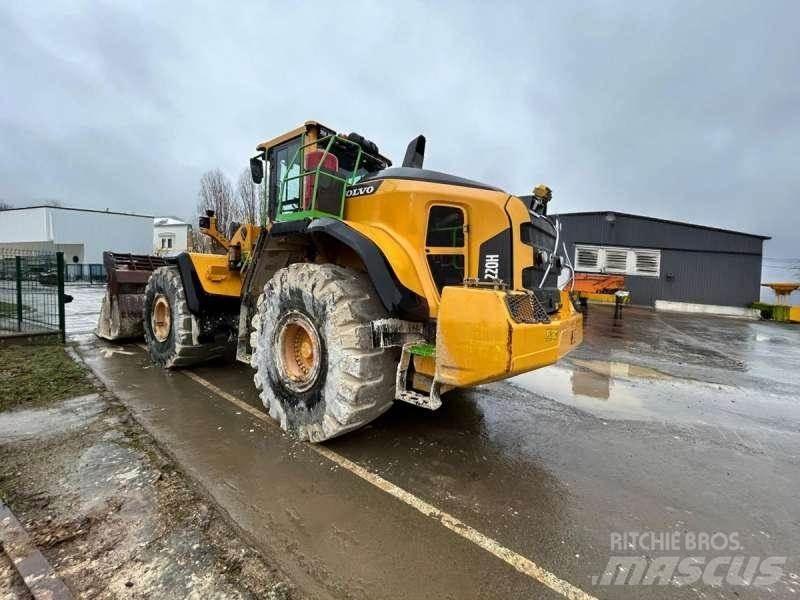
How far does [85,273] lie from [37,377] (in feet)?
135

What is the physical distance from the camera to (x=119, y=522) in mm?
2453

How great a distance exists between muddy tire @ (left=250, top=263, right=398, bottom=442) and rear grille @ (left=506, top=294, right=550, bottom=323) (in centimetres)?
109

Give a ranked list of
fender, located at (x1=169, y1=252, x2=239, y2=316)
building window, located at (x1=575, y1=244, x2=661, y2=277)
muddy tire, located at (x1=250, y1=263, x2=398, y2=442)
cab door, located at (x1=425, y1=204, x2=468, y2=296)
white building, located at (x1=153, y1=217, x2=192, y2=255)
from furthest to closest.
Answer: white building, located at (x1=153, y1=217, x2=192, y2=255) < building window, located at (x1=575, y1=244, x2=661, y2=277) < fender, located at (x1=169, y1=252, x2=239, y2=316) < cab door, located at (x1=425, y1=204, x2=468, y2=296) < muddy tire, located at (x1=250, y1=263, x2=398, y2=442)

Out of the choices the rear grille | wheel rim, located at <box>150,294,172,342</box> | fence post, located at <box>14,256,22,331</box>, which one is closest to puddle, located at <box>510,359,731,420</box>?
the rear grille

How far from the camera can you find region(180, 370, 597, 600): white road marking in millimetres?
2111

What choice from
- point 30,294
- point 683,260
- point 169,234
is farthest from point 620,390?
point 169,234

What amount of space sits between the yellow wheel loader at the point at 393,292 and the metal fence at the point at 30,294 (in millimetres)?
5829

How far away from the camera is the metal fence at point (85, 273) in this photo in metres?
34.8

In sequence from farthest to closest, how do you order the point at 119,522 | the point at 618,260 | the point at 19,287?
the point at 618,260 < the point at 19,287 < the point at 119,522

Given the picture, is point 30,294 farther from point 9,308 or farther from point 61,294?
point 61,294

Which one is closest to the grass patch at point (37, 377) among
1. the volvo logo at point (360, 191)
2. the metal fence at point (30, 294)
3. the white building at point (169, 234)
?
the metal fence at point (30, 294)

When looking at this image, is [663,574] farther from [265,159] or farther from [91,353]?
[91,353]

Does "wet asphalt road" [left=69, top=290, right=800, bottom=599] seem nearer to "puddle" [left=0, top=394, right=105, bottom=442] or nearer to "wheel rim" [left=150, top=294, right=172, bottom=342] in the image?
"puddle" [left=0, top=394, right=105, bottom=442]

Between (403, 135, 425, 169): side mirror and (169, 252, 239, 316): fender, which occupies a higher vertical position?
(403, 135, 425, 169): side mirror
